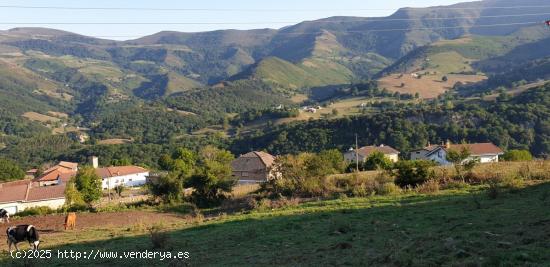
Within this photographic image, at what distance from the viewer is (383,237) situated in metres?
13.0

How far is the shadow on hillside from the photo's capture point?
9867 millimetres

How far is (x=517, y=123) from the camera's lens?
91.8 metres

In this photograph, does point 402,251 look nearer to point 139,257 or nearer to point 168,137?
point 139,257

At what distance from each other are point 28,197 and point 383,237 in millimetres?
50178

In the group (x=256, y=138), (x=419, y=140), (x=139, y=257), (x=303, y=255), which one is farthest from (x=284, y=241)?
(x=256, y=138)

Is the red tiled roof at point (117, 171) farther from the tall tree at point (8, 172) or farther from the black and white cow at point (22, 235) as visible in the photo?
the black and white cow at point (22, 235)

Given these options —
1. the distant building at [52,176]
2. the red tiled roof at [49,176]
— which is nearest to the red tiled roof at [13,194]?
the distant building at [52,176]

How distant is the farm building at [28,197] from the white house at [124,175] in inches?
1158

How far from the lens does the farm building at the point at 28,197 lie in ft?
169

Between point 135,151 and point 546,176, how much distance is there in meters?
113

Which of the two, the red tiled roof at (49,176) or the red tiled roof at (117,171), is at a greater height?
the red tiled roof at (49,176)

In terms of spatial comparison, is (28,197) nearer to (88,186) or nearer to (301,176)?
(88,186)

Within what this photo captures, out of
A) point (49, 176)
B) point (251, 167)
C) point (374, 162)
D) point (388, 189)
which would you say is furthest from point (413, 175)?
point (49, 176)

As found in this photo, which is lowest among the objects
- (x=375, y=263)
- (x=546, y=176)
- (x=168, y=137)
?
(x=168, y=137)
